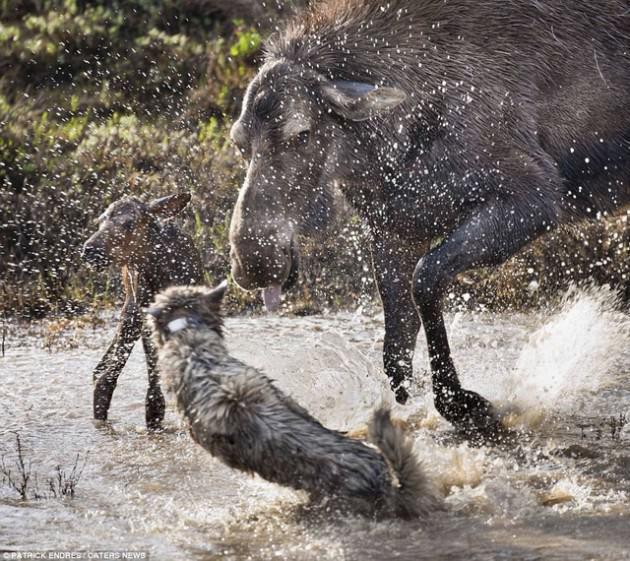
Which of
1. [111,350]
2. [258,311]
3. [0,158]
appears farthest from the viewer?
[0,158]

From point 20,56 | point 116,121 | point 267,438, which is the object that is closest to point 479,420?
point 267,438

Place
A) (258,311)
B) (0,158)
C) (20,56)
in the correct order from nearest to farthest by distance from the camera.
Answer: (258,311) < (0,158) < (20,56)

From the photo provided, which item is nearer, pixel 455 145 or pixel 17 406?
pixel 455 145

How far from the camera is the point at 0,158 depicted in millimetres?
11531

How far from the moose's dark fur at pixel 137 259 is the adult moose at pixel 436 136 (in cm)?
78

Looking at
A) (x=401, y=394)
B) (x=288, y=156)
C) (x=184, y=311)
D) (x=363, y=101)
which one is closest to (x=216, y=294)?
(x=184, y=311)

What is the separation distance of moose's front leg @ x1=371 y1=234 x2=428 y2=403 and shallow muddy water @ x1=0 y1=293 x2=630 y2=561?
0.68ft

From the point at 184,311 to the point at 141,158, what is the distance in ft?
21.7

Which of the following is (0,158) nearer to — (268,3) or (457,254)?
(268,3)

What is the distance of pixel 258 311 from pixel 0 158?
3.20 m

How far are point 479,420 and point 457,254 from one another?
2.79 feet

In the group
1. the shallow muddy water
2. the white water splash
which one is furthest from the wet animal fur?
the white water splash

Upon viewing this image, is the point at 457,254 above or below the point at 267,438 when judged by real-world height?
above

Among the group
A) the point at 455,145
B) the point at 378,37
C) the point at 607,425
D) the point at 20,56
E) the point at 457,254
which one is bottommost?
the point at 607,425
